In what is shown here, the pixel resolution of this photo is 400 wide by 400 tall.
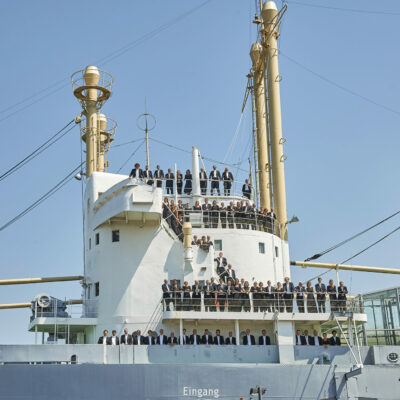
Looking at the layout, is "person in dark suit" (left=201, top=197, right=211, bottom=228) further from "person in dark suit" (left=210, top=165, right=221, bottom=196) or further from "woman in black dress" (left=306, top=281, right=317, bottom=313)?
"woman in black dress" (left=306, top=281, right=317, bottom=313)

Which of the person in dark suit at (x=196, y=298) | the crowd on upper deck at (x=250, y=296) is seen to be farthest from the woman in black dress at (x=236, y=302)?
the person in dark suit at (x=196, y=298)

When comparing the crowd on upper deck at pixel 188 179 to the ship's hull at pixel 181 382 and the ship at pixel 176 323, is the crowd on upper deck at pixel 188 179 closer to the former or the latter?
the ship at pixel 176 323

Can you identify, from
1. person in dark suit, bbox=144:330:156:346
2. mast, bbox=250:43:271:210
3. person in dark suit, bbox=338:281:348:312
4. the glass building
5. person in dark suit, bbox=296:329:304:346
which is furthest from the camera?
mast, bbox=250:43:271:210

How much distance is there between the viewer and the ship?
22297 mm

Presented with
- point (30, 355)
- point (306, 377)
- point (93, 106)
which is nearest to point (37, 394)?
point (30, 355)

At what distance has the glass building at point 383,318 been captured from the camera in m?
27.4

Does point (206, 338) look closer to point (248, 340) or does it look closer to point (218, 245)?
point (248, 340)

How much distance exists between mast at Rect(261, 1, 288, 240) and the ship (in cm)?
204

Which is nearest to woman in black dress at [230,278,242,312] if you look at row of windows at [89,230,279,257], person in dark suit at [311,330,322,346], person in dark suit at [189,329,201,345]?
person in dark suit at [189,329,201,345]

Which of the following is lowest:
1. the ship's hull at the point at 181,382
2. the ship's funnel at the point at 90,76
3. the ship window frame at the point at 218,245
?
the ship's hull at the point at 181,382

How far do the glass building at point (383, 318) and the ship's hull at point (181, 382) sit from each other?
386cm

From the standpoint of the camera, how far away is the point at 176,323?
983 inches

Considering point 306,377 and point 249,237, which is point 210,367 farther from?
point 249,237

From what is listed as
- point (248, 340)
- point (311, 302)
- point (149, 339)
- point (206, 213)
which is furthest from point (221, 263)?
point (149, 339)
